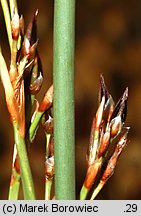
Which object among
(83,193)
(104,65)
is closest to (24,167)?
(83,193)

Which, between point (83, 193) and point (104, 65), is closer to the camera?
point (83, 193)

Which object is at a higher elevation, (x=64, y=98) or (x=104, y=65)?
(x=64, y=98)

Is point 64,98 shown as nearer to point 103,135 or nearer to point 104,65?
point 103,135

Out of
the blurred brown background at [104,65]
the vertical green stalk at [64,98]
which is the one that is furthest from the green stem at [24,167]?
the blurred brown background at [104,65]

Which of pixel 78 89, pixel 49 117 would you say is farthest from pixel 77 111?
pixel 49 117

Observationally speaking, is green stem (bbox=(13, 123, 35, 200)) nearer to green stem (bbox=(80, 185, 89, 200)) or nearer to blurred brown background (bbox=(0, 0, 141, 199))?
green stem (bbox=(80, 185, 89, 200))

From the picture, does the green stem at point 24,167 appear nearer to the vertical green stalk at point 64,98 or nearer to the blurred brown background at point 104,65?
the vertical green stalk at point 64,98
